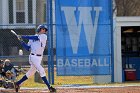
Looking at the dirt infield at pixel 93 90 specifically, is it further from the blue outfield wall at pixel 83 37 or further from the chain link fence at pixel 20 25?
the chain link fence at pixel 20 25

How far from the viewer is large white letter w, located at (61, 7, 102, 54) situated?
18281mm

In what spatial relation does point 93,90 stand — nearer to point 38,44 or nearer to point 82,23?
point 38,44

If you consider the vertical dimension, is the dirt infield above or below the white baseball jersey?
below

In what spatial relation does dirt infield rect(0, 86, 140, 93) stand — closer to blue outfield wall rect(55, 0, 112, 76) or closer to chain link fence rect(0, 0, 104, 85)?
blue outfield wall rect(55, 0, 112, 76)

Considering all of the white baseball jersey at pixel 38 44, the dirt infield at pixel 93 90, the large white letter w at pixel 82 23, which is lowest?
the dirt infield at pixel 93 90

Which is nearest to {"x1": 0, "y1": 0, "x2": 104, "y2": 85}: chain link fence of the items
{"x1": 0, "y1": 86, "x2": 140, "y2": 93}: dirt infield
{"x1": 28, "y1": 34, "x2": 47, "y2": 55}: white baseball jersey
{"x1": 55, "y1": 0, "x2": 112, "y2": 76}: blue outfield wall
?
{"x1": 55, "y1": 0, "x2": 112, "y2": 76}: blue outfield wall

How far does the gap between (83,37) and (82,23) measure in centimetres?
52

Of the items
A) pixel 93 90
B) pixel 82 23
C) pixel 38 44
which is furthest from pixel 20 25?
pixel 38 44

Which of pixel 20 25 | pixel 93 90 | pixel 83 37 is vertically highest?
pixel 20 25

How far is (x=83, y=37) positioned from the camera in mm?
18391

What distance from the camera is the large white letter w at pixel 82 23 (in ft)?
60.0

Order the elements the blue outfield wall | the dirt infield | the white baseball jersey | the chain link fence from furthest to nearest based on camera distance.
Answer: the chain link fence < the blue outfield wall < the dirt infield < the white baseball jersey

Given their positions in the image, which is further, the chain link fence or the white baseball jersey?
the chain link fence

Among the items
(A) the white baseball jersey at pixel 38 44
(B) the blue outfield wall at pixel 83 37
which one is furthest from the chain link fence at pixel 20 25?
(A) the white baseball jersey at pixel 38 44
